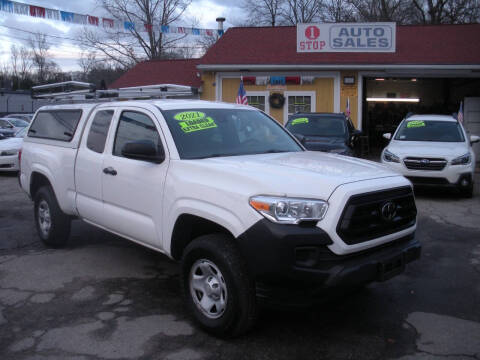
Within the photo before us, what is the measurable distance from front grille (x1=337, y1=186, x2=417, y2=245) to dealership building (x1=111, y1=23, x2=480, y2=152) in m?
13.6

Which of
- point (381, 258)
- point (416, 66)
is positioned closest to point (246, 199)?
point (381, 258)

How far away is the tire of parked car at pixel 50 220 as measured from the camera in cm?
605

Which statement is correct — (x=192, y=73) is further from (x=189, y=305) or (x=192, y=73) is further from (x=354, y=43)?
(x=189, y=305)

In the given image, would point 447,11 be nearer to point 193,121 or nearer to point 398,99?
point 398,99

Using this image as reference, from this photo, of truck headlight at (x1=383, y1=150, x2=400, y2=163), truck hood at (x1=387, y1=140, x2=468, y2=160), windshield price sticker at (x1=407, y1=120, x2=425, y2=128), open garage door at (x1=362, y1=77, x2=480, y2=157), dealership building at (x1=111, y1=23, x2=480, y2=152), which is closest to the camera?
truck hood at (x1=387, y1=140, x2=468, y2=160)

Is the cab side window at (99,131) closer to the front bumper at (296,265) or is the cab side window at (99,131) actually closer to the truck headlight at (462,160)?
the front bumper at (296,265)

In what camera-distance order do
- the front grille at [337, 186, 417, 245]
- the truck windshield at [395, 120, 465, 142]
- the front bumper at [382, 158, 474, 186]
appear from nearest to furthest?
the front grille at [337, 186, 417, 245]
the front bumper at [382, 158, 474, 186]
the truck windshield at [395, 120, 465, 142]

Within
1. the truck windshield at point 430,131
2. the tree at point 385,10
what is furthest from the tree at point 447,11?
the truck windshield at point 430,131

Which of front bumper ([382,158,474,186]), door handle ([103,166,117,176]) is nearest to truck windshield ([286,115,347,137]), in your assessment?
front bumper ([382,158,474,186])

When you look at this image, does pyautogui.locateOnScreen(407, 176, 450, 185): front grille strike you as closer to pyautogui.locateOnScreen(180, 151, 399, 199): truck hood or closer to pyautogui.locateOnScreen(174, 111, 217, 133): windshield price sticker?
pyautogui.locateOnScreen(180, 151, 399, 199): truck hood

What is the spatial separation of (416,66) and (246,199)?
14822mm

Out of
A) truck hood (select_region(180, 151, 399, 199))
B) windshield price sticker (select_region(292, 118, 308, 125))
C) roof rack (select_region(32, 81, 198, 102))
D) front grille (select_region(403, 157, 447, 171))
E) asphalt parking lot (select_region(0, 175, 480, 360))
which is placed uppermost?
roof rack (select_region(32, 81, 198, 102))

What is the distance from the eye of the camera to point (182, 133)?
4422mm

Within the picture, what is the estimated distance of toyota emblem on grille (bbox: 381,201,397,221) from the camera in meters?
3.68
